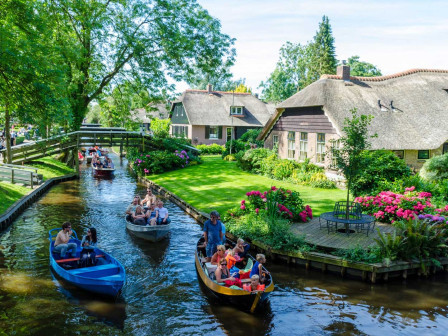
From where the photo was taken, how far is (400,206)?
16.0 meters

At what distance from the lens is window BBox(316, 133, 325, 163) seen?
26656 millimetres

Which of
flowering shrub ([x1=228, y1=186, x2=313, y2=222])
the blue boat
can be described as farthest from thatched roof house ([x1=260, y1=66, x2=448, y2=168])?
the blue boat

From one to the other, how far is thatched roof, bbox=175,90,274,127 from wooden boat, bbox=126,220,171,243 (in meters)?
33.4

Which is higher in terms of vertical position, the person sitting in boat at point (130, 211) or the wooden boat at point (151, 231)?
the person sitting in boat at point (130, 211)

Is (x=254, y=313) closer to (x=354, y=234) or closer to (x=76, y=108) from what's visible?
(x=354, y=234)

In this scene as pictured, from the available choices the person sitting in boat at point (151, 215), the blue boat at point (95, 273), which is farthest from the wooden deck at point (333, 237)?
the blue boat at point (95, 273)

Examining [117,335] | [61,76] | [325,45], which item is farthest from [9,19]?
[325,45]

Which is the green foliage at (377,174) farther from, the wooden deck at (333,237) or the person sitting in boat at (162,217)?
the person sitting in boat at (162,217)

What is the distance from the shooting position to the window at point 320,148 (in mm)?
26656

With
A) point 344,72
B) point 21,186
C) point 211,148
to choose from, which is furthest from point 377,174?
point 211,148

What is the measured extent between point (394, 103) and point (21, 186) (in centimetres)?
2522

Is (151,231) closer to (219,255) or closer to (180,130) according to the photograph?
(219,255)

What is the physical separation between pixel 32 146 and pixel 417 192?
28.1 m

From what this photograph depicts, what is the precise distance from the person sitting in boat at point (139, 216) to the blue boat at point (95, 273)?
355 cm
